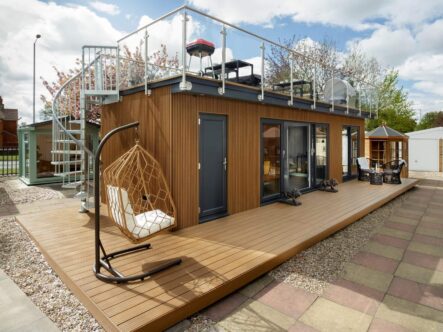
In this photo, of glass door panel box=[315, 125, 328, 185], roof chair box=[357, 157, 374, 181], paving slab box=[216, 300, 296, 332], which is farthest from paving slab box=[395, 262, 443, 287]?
roof chair box=[357, 157, 374, 181]

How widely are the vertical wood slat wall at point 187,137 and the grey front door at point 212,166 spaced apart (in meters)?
0.14

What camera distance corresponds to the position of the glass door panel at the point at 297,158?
270 inches

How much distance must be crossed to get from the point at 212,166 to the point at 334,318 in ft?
9.86

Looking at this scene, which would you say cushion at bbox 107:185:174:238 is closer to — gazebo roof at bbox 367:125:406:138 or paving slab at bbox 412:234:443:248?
paving slab at bbox 412:234:443:248

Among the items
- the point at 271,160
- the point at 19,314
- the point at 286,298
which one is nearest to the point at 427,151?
the point at 271,160

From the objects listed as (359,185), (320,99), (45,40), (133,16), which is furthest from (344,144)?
(45,40)

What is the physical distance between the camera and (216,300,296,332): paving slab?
2355mm

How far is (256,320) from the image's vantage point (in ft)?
8.07

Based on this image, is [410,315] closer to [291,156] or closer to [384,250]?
[384,250]

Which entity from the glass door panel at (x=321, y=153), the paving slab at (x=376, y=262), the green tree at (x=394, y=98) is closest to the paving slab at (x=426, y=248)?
the paving slab at (x=376, y=262)

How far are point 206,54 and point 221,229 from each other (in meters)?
2.99

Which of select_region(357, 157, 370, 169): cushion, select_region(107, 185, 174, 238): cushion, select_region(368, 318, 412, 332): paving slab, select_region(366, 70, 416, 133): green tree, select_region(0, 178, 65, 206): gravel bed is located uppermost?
A: select_region(366, 70, 416, 133): green tree

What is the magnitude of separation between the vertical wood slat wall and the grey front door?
14 centimetres

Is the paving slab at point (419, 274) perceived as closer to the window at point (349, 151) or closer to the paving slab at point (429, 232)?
the paving slab at point (429, 232)
